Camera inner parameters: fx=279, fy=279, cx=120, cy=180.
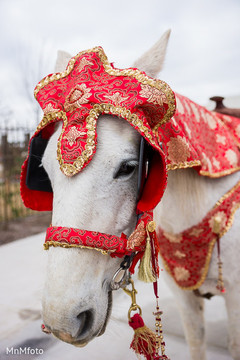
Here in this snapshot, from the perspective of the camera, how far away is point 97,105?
1009 millimetres

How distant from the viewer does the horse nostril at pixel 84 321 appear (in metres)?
0.90

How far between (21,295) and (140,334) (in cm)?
235

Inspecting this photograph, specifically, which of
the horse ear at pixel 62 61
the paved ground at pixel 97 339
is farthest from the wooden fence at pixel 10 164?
the horse ear at pixel 62 61

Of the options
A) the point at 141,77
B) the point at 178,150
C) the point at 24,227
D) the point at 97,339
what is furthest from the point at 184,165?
the point at 24,227

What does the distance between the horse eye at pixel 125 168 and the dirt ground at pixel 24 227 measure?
487cm

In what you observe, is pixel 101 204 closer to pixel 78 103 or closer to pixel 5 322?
pixel 78 103

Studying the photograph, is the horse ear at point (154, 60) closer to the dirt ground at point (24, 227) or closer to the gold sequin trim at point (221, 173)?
the gold sequin trim at point (221, 173)

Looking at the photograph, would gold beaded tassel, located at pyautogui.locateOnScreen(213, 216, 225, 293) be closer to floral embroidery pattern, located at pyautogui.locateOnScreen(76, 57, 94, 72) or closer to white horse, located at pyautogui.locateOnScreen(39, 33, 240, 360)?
white horse, located at pyautogui.locateOnScreen(39, 33, 240, 360)

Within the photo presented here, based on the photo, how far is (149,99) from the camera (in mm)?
1032

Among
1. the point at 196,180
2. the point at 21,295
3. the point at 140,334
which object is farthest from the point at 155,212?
the point at 21,295

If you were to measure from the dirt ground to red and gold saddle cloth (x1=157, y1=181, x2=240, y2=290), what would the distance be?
443 centimetres

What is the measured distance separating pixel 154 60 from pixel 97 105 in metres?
0.45

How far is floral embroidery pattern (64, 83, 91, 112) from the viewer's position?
1.02 m

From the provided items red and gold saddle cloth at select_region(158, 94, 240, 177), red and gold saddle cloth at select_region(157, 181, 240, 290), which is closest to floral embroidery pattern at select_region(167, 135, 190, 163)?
red and gold saddle cloth at select_region(158, 94, 240, 177)
